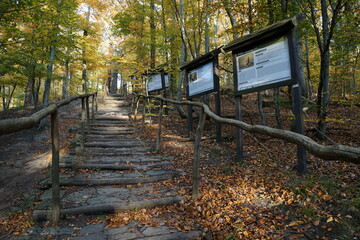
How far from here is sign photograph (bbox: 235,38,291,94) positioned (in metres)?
3.73

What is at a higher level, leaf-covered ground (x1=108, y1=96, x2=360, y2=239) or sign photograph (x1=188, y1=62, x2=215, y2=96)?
sign photograph (x1=188, y1=62, x2=215, y2=96)

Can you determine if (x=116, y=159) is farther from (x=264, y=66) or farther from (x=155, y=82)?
(x=155, y=82)

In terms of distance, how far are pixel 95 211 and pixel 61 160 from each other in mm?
2046

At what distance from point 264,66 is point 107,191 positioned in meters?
3.79

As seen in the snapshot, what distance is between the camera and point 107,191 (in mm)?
3432

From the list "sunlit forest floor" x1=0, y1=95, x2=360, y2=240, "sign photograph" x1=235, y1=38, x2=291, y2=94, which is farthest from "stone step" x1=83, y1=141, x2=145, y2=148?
"sign photograph" x1=235, y1=38, x2=291, y2=94

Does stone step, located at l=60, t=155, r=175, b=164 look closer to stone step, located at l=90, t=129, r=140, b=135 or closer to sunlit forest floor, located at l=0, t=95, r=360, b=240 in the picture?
sunlit forest floor, located at l=0, t=95, r=360, b=240

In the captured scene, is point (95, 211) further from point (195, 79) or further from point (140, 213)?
point (195, 79)

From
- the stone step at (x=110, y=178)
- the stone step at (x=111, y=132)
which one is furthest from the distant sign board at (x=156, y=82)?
the stone step at (x=110, y=178)

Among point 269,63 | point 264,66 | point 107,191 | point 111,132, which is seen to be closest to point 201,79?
point 264,66

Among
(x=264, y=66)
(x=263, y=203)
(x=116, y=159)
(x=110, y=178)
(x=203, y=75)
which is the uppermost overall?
(x=203, y=75)

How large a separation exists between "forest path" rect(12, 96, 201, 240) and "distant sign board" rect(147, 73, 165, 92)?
584cm

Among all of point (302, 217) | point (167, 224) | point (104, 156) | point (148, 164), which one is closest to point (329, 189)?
point (302, 217)

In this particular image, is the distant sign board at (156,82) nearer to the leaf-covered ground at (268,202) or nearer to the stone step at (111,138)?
the stone step at (111,138)
